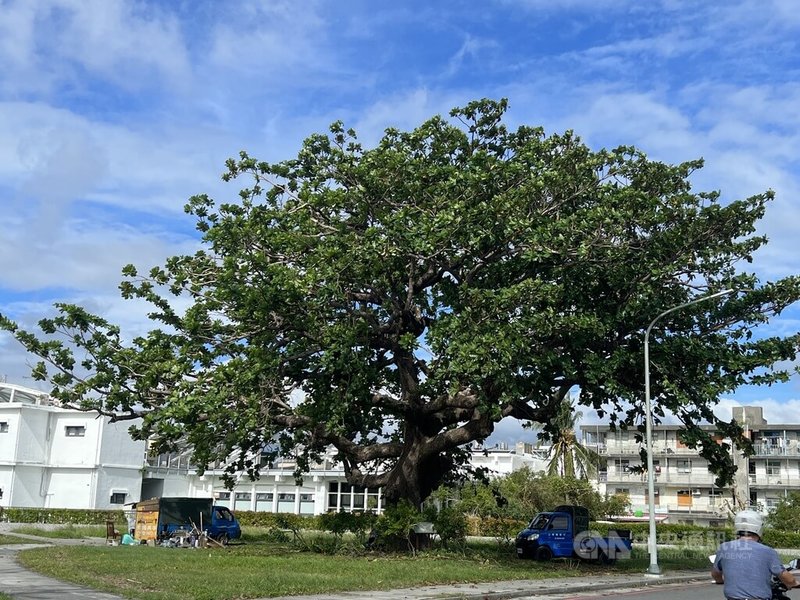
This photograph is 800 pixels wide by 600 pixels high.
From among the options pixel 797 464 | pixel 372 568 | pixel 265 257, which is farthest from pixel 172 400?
pixel 797 464

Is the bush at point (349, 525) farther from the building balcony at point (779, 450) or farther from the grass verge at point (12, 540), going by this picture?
the building balcony at point (779, 450)

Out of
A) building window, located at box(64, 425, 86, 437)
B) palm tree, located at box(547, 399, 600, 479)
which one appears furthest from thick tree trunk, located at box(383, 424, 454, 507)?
building window, located at box(64, 425, 86, 437)

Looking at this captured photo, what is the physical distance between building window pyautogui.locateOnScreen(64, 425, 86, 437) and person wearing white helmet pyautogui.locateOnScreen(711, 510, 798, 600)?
53.0 metres

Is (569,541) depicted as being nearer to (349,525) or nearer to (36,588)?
(349,525)

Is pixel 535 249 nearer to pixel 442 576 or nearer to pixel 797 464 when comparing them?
pixel 442 576

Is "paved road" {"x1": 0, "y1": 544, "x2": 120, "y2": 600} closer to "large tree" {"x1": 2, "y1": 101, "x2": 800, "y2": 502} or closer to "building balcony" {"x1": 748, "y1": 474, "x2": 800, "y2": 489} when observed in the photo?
"large tree" {"x1": 2, "y1": 101, "x2": 800, "y2": 502}

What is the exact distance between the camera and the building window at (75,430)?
178 ft

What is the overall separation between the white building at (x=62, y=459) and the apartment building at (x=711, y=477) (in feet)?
124

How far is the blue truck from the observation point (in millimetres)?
27734

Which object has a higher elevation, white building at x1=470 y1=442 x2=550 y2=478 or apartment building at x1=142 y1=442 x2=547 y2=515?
white building at x1=470 y1=442 x2=550 y2=478

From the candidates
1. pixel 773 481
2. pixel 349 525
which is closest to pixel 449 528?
pixel 349 525

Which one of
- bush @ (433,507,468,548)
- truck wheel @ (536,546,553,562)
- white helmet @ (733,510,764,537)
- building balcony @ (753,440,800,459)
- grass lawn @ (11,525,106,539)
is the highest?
building balcony @ (753,440,800,459)

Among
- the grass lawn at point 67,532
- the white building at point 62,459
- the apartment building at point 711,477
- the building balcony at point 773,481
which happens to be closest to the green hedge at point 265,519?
the white building at point 62,459

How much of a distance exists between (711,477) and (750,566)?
2649 inches
